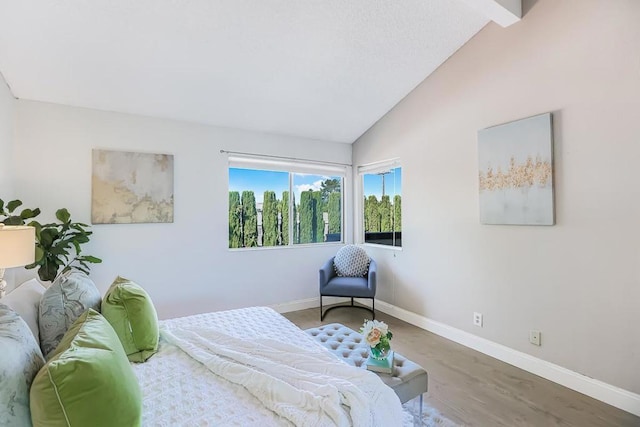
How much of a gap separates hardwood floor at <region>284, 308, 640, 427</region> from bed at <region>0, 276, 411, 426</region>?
0.48 m

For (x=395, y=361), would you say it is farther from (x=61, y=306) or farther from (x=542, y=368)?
(x=61, y=306)

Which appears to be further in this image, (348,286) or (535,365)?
(348,286)

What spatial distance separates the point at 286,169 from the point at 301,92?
109 centimetres

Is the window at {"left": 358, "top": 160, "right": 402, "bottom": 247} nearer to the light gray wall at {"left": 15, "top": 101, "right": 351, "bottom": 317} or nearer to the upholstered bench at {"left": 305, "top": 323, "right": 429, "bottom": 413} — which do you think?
the light gray wall at {"left": 15, "top": 101, "right": 351, "bottom": 317}

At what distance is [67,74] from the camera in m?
2.62

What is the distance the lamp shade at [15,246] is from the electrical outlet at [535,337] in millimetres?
3535

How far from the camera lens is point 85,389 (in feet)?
2.91

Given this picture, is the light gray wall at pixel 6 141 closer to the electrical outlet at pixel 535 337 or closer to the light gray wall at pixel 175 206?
the light gray wall at pixel 175 206

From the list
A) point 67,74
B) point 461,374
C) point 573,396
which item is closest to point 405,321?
point 461,374

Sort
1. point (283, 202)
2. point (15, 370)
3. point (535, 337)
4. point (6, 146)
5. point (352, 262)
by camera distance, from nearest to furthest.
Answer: point (15, 370) < point (535, 337) < point (6, 146) < point (352, 262) < point (283, 202)

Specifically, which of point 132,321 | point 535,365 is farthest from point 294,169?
point 535,365

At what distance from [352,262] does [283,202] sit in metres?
1.22

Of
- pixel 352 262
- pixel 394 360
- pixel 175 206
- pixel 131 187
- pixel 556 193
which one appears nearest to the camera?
pixel 394 360

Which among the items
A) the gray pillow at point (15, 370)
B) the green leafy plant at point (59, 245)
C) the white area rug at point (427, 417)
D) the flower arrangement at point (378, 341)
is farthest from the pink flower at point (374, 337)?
the green leafy plant at point (59, 245)
